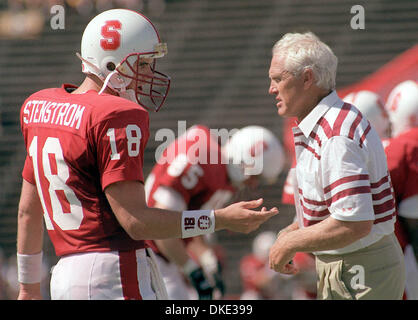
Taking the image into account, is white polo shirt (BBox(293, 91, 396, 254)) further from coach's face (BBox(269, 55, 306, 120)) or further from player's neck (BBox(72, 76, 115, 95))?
player's neck (BBox(72, 76, 115, 95))

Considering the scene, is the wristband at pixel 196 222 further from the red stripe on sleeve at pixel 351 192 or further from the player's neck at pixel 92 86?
the player's neck at pixel 92 86

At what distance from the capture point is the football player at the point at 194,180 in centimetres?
482

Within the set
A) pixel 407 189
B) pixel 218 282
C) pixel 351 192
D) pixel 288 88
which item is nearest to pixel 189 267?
pixel 218 282

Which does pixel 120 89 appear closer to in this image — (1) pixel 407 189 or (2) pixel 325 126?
(2) pixel 325 126

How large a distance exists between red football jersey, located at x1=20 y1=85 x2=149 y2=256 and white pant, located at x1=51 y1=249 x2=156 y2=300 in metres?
0.04

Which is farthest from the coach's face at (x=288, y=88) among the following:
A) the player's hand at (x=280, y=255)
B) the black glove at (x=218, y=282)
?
the black glove at (x=218, y=282)

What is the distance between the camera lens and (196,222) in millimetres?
2867

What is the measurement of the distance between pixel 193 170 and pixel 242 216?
2.06 metres

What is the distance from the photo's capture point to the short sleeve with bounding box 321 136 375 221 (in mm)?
2781

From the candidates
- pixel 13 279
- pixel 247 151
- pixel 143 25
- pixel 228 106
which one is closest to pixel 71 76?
pixel 228 106

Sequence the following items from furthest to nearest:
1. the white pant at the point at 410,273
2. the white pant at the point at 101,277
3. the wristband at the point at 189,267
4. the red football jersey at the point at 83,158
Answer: the wristband at the point at 189,267 → the white pant at the point at 410,273 → the white pant at the point at 101,277 → the red football jersey at the point at 83,158

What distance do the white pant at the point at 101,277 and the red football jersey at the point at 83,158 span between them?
0.12 feet

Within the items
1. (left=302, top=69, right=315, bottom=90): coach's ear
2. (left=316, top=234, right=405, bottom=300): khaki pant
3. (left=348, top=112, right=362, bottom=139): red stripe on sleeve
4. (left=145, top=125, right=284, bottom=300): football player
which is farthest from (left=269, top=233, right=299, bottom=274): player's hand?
(left=145, top=125, right=284, bottom=300): football player

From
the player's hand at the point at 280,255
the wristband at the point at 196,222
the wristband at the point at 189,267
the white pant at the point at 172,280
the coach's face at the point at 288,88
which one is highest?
the coach's face at the point at 288,88
